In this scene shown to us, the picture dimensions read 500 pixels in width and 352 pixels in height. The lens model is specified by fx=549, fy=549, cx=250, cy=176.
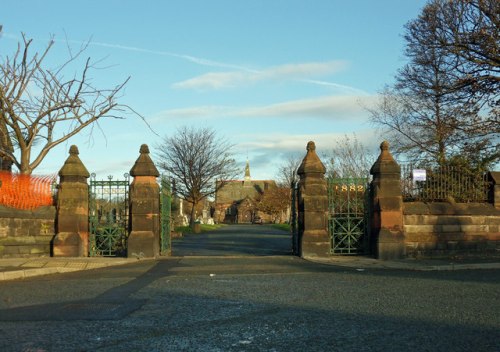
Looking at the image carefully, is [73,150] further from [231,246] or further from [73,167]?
[231,246]

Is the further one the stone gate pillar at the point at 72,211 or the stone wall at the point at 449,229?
the stone wall at the point at 449,229

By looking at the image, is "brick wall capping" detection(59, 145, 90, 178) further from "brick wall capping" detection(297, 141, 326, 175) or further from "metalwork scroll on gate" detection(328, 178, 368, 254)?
"metalwork scroll on gate" detection(328, 178, 368, 254)

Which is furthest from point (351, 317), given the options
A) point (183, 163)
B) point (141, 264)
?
point (183, 163)

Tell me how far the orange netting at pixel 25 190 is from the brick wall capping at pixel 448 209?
10.6 metres

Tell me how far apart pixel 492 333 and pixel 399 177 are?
1005 cm

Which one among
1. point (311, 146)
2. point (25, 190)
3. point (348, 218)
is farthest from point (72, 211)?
point (348, 218)

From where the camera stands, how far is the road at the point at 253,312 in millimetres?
5926

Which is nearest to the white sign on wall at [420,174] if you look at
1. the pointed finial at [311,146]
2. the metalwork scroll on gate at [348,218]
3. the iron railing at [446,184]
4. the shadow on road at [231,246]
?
the iron railing at [446,184]

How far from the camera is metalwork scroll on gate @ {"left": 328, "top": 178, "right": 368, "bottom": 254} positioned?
54.5 feet

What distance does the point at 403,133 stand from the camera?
120ft

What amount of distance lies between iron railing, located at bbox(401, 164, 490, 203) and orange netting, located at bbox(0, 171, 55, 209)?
10.8 m

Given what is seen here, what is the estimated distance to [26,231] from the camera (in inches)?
603

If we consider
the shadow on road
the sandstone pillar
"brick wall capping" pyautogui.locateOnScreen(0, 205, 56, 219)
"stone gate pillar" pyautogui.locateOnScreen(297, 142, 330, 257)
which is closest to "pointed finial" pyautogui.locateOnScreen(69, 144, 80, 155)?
"brick wall capping" pyautogui.locateOnScreen(0, 205, 56, 219)

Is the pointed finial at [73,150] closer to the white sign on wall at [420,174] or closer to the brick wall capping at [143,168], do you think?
the brick wall capping at [143,168]
